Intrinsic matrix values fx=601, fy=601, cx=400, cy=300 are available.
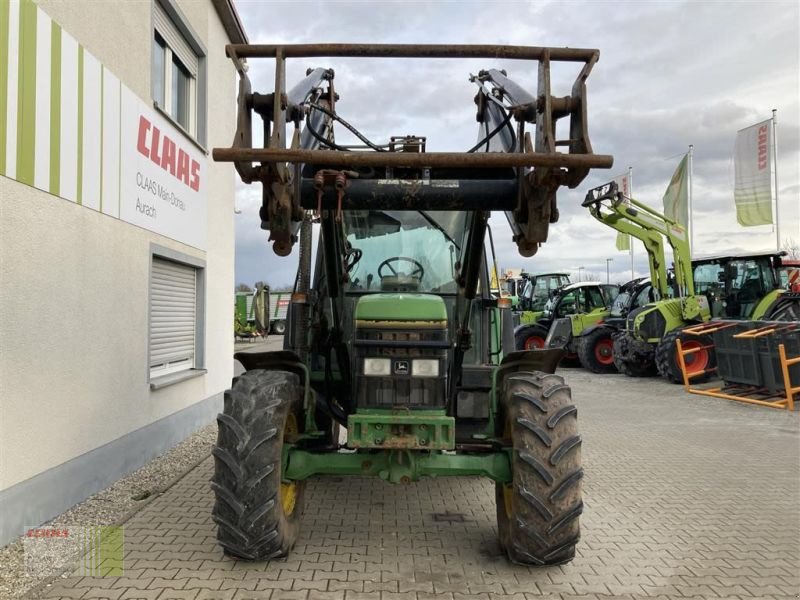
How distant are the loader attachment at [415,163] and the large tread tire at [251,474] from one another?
0.99m

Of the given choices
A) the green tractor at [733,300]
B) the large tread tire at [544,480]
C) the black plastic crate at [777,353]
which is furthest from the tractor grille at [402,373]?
the green tractor at [733,300]

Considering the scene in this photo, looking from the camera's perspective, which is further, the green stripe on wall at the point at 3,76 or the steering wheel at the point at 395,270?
the steering wheel at the point at 395,270

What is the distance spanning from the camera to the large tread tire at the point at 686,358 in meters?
12.6

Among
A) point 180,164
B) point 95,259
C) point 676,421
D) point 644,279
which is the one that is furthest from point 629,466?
point 644,279

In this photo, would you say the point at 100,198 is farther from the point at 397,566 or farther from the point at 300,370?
the point at 397,566

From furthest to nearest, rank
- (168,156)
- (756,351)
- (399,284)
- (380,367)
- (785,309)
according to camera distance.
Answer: (785,309) < (756,351) < (168,156) < (399,284) < (380,367)

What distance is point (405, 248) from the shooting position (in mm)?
5020

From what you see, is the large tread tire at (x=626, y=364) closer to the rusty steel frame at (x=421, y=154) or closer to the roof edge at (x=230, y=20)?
the roof edge at (x=230, y=20)

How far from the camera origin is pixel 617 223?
535 inches

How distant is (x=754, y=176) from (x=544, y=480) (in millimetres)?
17645

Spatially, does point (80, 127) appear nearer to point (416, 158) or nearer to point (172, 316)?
point (172, 316)

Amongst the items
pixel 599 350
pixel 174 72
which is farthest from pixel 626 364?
pixel 174 72

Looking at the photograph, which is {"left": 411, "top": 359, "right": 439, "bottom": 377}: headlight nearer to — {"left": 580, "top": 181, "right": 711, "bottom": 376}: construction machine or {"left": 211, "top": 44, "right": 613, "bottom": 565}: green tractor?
{"left": 211, "top": 44, "right": 613, "bottom": 565}: green tractor

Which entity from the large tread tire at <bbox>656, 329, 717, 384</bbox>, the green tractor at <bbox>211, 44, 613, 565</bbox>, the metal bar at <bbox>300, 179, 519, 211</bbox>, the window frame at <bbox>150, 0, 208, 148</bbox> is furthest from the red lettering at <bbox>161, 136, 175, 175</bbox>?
the large tread tire at <bbox>656, 329, 717, 384</bbox>
